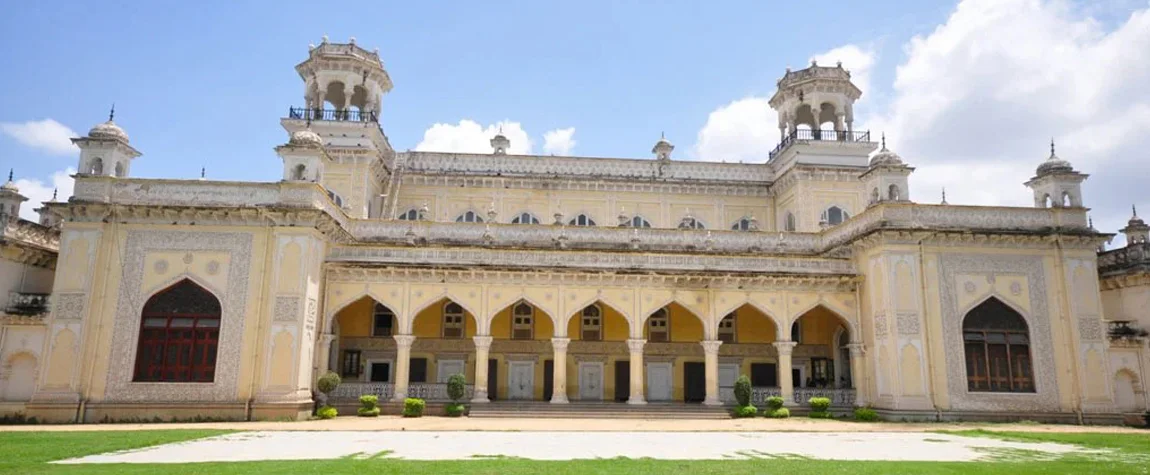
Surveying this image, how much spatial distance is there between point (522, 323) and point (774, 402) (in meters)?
9.58

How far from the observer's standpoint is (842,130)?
31984mm

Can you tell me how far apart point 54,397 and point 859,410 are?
23223 millimetres

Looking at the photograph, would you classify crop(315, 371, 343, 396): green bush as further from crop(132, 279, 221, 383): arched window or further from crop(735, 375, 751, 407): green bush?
crop(735, 375, 751, 407): green bush

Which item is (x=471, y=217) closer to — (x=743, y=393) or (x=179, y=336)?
(x=179, y=336)

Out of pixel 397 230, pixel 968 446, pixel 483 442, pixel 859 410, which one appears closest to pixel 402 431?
pixel 483 442

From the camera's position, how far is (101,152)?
73.8 ft

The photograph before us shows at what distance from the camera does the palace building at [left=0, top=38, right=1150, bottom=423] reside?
2148cm

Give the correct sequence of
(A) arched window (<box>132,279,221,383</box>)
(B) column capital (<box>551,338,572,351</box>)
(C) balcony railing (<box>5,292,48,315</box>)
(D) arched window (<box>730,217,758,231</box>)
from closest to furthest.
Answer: (A) arched window (<box>132,279,221,383</box>)
(C) balcony railing (<box>5,292,48,315</box>)
(B) column capital (<box>551,338,572,351</box>)
(D) arched window (<box>730,217,758,231</box>)

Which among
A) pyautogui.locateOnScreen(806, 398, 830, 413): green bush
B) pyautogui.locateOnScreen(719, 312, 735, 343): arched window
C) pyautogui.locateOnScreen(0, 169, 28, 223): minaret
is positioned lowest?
pyautogui.locateOnScreen(806, 398, 830, 413): green bush

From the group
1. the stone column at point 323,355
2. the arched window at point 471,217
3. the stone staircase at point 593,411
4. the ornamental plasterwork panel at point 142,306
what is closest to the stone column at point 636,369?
the stone staircase at point 593,411

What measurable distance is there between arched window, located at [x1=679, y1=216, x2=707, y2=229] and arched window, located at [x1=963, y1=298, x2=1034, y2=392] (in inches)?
416

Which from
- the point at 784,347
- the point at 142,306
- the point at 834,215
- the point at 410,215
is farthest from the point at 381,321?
the point at 834,215

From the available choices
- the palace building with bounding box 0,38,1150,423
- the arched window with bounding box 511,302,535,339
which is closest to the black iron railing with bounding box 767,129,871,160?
the palace building with bounding box 0,38,1150,423

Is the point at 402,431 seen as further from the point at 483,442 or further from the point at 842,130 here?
the point at 842,130
